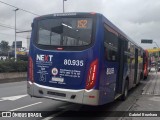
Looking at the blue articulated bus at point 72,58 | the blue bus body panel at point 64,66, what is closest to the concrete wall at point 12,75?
the blue articulated bus at point 72,58

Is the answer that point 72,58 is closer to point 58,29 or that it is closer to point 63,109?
point 58,29

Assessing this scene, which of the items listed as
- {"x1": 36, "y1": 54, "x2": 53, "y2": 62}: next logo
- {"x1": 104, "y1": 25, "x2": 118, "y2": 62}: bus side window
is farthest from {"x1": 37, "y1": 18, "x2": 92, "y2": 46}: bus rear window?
{"x1": 104, "y1": 25, "x2": 118, "y2": 62}: bus side window

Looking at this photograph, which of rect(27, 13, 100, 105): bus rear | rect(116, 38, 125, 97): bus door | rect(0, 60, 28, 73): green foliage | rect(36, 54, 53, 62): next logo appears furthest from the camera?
rect(0, 60, 28, 73): green foliage

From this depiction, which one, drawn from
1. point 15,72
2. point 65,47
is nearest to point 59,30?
point 65,47

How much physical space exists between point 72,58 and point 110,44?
168cm

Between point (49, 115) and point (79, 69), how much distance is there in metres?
2.00

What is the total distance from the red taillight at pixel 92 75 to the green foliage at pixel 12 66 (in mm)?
20109

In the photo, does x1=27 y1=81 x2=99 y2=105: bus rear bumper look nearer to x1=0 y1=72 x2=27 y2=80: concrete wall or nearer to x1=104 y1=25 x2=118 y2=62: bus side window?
x1=104 y1=25 x2=118 y2=62: bus side window

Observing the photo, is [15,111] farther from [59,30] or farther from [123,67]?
[123,67]

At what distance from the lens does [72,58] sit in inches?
365

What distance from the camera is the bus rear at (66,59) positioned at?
29.6 feet

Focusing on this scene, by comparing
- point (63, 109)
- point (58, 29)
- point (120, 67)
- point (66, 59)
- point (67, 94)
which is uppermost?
point (58, 29)

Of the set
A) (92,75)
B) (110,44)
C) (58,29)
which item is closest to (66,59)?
(92,75)

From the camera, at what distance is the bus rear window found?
9.41 meters
